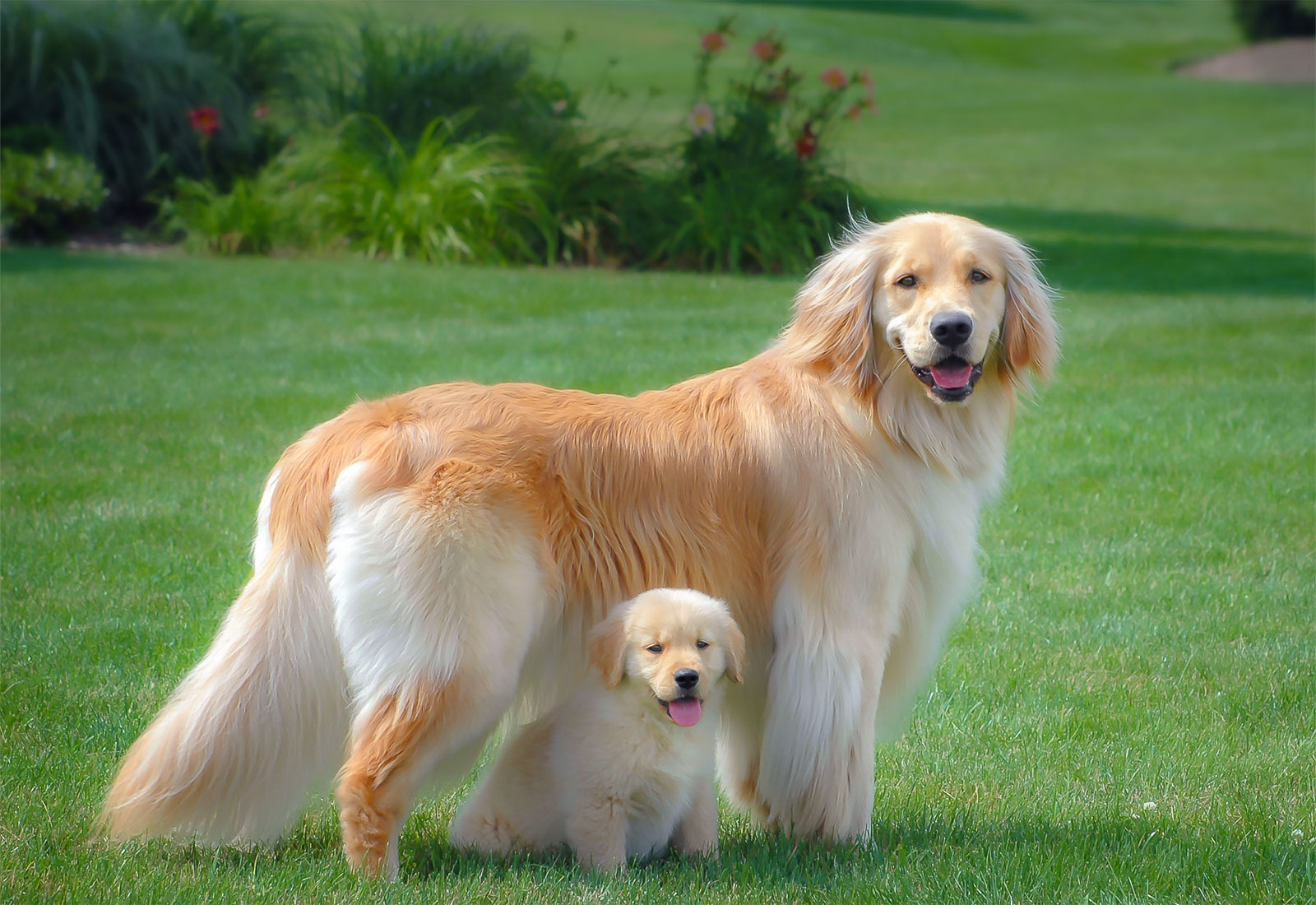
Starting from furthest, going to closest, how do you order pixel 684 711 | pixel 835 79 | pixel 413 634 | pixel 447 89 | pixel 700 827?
pixel 447 89
pixel 835 79
pixel 700 827
pixel 684 711
pixel 413 634

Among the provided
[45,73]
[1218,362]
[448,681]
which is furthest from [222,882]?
[45,73]

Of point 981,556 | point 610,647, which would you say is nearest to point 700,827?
point 610,647

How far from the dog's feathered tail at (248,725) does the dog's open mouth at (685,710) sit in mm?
869

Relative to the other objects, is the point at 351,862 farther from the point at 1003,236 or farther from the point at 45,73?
the point at 45,73

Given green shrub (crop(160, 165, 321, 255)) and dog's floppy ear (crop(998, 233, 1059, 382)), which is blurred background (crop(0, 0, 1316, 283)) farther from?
dog's floppy ear (crop(998, 233, 1059, 382))

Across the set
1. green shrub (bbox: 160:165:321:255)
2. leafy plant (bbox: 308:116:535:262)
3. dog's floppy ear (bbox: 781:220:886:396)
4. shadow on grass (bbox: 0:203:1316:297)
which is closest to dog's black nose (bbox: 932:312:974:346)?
dog's floppy ear (bbox: 781:220:886:396)

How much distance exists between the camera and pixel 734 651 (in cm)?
363

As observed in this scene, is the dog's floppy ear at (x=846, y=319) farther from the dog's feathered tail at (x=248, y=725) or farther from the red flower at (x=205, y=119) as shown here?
the red flower at (x=205, y=119)

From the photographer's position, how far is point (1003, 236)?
3992mm

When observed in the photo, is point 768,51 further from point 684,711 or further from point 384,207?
point 684,711

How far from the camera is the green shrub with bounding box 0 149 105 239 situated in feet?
47.6

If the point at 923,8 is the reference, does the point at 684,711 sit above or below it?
above

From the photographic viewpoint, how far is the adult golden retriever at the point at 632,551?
3.44 metres

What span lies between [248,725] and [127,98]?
584 inches
